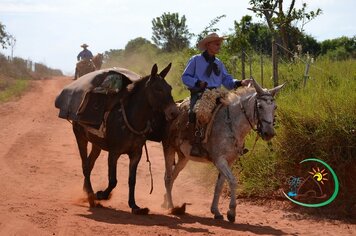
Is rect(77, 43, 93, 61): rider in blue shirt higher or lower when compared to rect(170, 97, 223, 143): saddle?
higher

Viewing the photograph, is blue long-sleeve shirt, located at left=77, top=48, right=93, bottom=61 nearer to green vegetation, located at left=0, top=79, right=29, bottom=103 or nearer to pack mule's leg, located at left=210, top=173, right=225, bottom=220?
green vegetation, located at left=0, top=79, right=29, bottom=103

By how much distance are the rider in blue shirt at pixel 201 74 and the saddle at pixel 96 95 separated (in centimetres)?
94

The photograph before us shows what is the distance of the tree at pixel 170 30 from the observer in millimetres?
43344

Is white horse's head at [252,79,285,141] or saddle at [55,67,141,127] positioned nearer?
white horse's head at [252,79,285,141]

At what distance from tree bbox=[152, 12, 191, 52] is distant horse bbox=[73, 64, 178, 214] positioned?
3383 cm

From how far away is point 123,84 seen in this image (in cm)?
884

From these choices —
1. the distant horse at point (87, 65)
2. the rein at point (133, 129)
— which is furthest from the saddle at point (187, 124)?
the distant horse at point (87, 65)

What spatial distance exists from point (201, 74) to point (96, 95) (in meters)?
1.66

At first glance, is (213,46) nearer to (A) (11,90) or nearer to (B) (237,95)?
(B) (237,95)

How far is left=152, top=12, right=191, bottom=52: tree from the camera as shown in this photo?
43344 millimetres

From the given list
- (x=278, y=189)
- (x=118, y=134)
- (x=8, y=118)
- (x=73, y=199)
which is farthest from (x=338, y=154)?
(x=8, y=118)

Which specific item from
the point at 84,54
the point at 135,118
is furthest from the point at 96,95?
the point at 84,54

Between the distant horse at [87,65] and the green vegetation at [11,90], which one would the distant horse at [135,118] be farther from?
the green vegetation at [11,90]

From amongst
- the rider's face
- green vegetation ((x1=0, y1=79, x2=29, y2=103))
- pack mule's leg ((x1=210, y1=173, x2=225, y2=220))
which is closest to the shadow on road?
pack mule's leg ((x1=210, y1=173, x2=225, y2=220))
